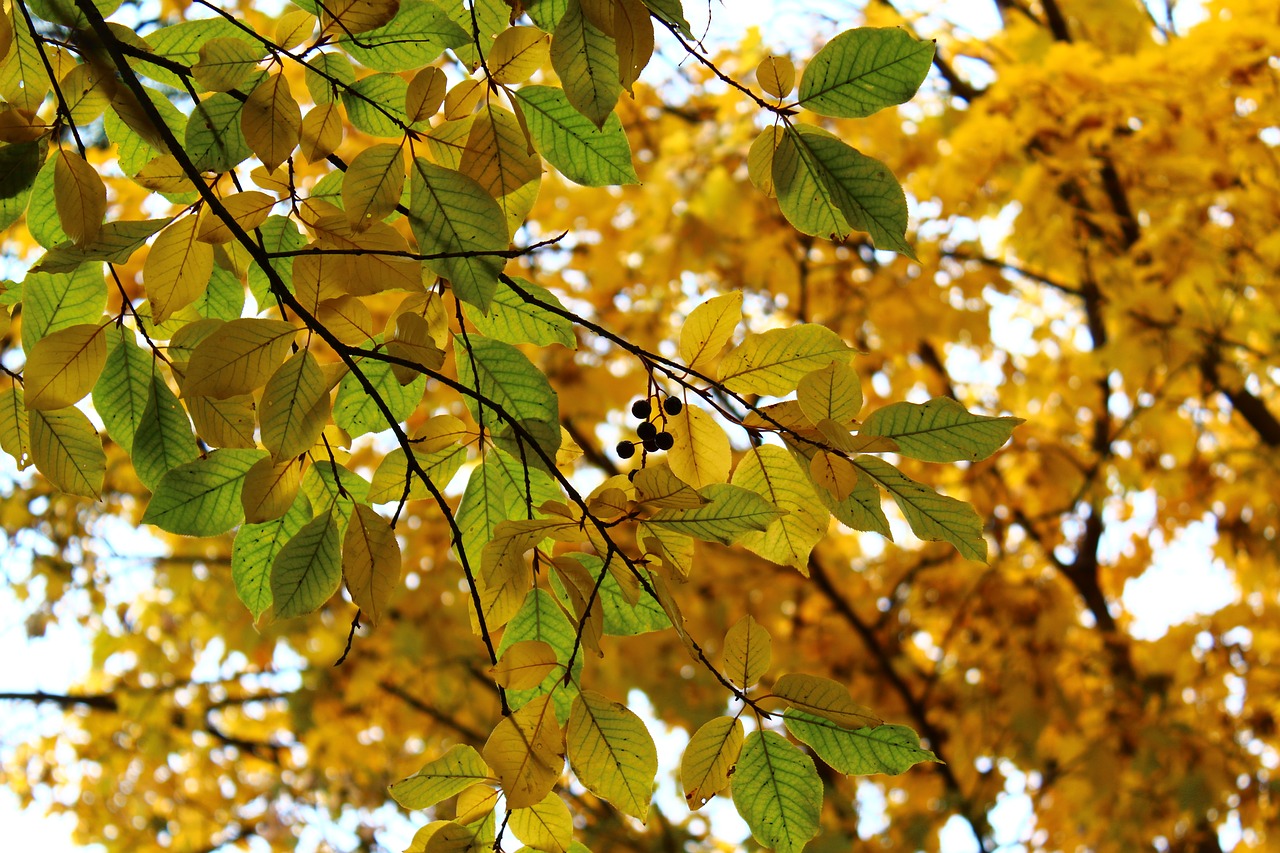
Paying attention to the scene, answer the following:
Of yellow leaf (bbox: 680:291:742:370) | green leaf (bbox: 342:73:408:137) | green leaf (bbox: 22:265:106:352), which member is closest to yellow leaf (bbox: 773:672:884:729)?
yellow leaf (bbox: 680:291:742:370)

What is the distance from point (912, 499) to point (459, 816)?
1.16 ft

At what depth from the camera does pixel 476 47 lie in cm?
71

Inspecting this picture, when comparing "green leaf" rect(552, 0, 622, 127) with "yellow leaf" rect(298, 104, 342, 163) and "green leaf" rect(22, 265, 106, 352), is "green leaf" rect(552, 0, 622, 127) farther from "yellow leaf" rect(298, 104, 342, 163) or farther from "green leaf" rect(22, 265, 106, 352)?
"green leaf" rect(22, 265, 106, 352)

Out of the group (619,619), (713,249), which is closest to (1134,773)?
(713,249)

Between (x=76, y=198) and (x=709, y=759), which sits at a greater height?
(x=76, y=198)

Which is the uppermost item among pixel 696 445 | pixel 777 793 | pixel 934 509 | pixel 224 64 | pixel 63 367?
pixel 224 64

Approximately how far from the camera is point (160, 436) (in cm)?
75

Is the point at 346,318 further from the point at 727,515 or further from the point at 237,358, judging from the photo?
the point at 727,515

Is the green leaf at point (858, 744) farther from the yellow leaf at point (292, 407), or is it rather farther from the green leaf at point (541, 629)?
the yellow leaf at point (292, 407)

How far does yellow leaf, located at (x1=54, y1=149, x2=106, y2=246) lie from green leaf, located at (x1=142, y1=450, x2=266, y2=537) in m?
0.17

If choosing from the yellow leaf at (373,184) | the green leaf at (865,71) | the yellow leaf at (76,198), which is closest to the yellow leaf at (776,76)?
the green leaf at (865,71)

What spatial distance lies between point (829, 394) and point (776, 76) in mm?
205

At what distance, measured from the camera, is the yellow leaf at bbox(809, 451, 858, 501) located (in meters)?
0.64

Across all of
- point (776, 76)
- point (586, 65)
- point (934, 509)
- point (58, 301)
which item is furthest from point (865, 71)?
point (58, 301)
